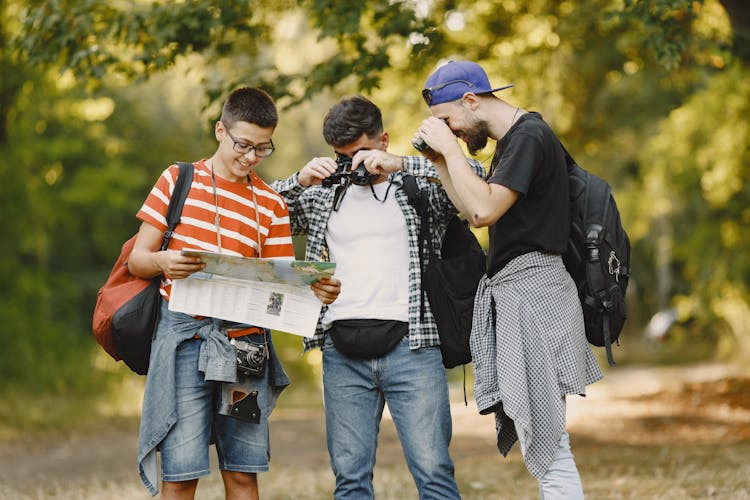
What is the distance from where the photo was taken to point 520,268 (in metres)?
3.51

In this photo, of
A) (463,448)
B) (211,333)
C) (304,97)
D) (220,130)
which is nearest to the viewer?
(211,333)

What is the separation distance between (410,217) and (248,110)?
798 millimetres

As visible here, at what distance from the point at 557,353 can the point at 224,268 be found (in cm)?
131

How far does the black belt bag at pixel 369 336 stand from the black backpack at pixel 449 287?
0.14 meters

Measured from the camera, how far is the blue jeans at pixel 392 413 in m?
3.69

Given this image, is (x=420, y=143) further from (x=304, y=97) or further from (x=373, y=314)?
(x=304, y=97)

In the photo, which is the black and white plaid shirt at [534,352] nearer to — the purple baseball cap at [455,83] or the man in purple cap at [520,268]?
the man in purple cap at [520,268]

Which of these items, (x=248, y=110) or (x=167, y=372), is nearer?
(x=167, y=372)

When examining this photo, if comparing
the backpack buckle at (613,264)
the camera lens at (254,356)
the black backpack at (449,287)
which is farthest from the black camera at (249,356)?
the backpack buckle at (613,264)

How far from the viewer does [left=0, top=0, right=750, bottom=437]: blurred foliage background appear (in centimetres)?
678

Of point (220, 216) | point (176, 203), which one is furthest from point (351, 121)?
point (176, 203)

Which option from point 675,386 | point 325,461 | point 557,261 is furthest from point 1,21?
point 675,386

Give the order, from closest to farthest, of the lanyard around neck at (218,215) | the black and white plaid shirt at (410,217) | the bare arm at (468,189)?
1. the bare arm at (468,189)
2. the lanyard around neck at (218,215)
3. the black and white plaid shirt at (410,217)

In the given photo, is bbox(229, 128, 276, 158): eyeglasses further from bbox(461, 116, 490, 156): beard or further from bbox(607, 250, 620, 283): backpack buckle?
bbox(607, 250, 620, 283): backpack buckle
